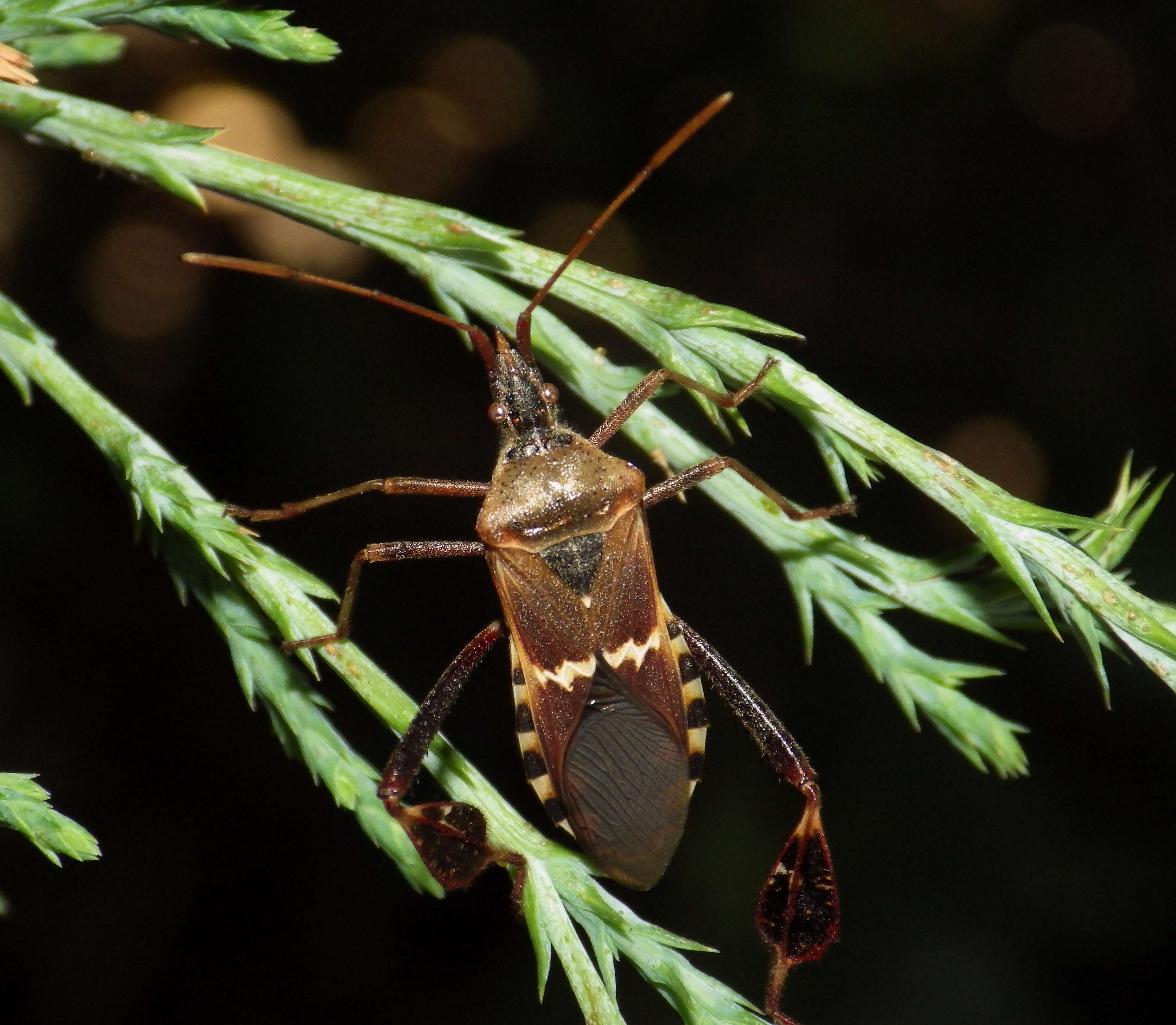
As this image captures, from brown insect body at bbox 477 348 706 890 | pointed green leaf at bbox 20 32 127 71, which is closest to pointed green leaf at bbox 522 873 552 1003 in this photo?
brown insect body at bbox 477 348 706 890

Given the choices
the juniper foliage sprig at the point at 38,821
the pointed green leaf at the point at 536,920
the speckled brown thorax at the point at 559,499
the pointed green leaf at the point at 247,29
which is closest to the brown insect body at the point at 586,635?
the speckled brown thorax at the point at 559,499

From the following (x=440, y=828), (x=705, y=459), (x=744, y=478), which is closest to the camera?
(x=440, y=828)

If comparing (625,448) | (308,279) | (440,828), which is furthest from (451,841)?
(625,448)

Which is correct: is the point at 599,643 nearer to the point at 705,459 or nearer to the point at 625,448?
the point at 705,459

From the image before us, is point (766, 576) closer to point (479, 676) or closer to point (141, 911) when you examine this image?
point (479, 676)

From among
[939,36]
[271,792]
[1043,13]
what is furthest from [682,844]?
[1043,13]

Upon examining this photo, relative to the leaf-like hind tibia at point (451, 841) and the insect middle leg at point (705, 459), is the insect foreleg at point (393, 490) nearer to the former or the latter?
the insect middle leg at point (705, 459)
